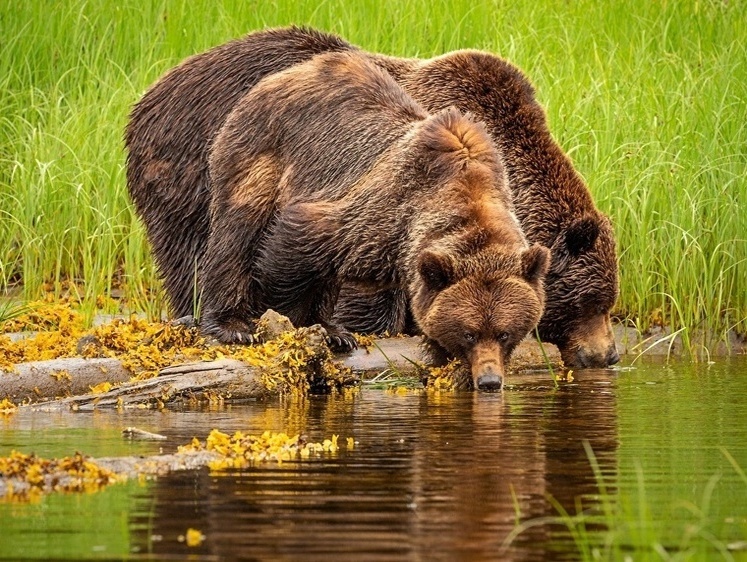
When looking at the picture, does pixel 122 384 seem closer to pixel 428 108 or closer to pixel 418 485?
pixel 418 485


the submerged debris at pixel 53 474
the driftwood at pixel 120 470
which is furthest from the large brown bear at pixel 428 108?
the submerged debris at pixel 53 474

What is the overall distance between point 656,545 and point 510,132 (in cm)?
663

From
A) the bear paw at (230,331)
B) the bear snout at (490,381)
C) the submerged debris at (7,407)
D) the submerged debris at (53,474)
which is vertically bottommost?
the submerged debris at (53,474)

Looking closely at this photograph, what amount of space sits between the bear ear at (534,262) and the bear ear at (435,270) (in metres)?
0.40

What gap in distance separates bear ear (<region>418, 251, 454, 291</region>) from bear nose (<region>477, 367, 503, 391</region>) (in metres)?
0.58

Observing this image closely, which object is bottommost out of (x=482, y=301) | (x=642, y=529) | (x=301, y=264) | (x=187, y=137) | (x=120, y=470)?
(x=642, y=529)

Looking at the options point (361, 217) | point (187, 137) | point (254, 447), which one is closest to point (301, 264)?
point (361, 217)

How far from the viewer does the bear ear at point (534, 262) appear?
26.5ft

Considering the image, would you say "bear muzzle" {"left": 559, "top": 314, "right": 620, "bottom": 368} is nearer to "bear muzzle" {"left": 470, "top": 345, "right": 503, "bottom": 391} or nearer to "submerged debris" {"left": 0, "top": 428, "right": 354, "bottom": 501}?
"bear muzzle" {"left": 470, "top": 345, "right": 503, "bottom": 391}

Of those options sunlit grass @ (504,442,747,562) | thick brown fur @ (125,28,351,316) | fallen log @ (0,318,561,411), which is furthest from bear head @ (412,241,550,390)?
sunlit grass @ (504,442,747,562)

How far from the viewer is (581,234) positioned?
954cm

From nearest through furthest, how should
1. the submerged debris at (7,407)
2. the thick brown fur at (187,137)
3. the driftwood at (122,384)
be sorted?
the submerged debris at (7,407)
the driftwood at (122,384)
the thick brown fur at (187,137)

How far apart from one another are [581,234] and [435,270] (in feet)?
5.98

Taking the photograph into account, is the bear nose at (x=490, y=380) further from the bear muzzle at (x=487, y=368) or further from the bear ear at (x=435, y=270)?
the bear ear at (x=435, y=270)
